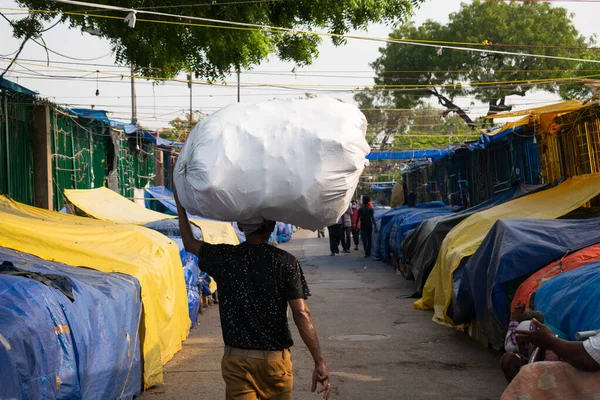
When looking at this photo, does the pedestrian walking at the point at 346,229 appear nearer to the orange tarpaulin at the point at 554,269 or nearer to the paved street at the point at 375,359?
the paved street at the point at 375,359

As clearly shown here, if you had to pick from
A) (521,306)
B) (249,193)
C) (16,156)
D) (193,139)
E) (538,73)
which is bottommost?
(521,306)

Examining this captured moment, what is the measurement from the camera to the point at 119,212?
1716cm

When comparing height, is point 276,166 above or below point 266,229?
above

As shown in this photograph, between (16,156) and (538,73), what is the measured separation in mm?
29176

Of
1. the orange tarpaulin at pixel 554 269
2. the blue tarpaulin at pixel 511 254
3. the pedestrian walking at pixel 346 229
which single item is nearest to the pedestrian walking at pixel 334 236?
the pedestrian walking at pixel 346 229

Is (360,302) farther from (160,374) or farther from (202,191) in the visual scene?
(202,191)

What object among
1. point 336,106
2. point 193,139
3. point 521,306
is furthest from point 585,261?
point 193,139

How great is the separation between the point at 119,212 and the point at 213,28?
17.0 ft

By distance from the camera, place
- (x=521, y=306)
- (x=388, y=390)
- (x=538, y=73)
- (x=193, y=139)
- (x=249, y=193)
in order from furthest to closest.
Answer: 1. (x=538, y=73)
2. (x=388, y=390)
3. (x=521, y=306)
4. (x=193, y=139)
5. (x=249, y=193)

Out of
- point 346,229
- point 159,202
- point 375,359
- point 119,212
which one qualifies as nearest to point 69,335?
point 375,359

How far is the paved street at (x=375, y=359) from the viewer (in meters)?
8.24

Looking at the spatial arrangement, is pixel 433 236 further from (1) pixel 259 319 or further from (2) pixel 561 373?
(1) pixel 259 319

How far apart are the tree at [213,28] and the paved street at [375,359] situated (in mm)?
4757

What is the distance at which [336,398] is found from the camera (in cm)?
A: 789
